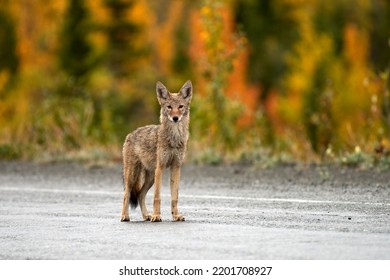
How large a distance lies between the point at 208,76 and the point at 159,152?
1245cm

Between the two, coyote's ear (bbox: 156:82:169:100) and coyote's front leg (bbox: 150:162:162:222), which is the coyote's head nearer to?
coyote's ear (bbox: 156:82:169:100)

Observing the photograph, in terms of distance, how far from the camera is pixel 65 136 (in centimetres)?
2516

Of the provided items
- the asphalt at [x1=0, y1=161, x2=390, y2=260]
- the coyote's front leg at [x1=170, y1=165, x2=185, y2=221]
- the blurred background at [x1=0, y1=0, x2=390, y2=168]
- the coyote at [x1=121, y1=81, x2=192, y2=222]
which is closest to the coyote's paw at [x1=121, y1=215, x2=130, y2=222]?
the coyote at [x1=121, y1=81, x2=192, y2=222]

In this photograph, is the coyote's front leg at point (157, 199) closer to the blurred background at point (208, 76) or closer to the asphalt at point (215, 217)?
the asphalt at point (215, 217)

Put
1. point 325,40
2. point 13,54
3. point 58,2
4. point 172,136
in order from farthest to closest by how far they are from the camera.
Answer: point 58,2, point 13,54, point 325,40, point 172,136

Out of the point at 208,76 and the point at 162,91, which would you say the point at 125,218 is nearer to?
the point at 162,91

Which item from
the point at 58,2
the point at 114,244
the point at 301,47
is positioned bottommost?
the point at 114,244

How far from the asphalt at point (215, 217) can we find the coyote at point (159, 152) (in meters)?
0.31

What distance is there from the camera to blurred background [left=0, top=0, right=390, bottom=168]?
24.1 m

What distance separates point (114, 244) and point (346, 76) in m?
58.5

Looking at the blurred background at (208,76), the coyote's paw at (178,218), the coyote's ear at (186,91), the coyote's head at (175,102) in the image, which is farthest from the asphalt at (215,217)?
the blurred background at (208,76)

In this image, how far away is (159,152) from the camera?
13.3 metres
